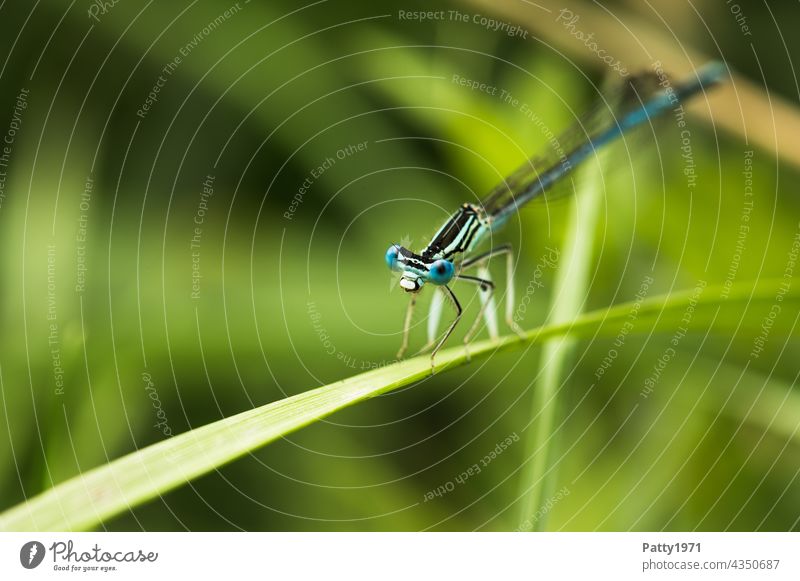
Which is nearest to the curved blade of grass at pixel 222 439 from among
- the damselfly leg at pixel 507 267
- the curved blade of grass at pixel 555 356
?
the damselfly leg at pixel 507 267

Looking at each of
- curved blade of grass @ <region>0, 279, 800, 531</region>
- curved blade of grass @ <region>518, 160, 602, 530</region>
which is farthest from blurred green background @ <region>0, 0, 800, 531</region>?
curved blade of grass @ <region>0, 279, 800, 531</region>

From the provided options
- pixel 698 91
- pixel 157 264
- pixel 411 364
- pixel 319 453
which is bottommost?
pixel 319 453

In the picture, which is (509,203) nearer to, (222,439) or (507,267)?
(507,267)

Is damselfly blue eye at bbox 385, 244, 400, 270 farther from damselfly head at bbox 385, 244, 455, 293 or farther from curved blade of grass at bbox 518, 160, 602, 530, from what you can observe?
curved blade of grass at bbox 518, 160, 602, 530

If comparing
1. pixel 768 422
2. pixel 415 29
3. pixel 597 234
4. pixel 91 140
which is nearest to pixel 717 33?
pixel 597 234

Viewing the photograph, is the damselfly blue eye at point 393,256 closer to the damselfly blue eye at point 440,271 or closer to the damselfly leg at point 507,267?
the damselfly blue eye at point 440,271
